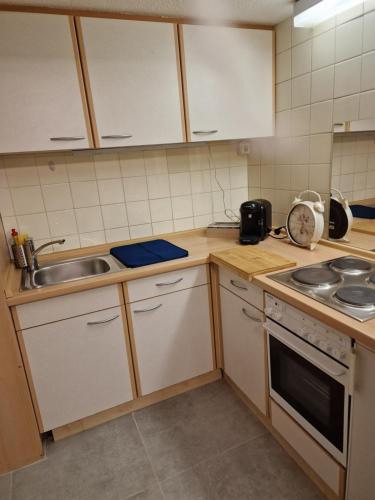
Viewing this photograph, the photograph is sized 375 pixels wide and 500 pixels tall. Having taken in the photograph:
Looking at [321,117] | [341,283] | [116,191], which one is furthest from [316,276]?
[116,191]

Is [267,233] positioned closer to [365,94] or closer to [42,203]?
[365,94]

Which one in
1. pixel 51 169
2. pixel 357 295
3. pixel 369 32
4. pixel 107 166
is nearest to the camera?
pixel 357 295

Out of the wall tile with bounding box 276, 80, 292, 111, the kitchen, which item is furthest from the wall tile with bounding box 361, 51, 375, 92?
the wall tile with bounding box 276, 80, 292, 111

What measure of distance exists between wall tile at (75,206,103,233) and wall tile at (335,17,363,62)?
1.50 m

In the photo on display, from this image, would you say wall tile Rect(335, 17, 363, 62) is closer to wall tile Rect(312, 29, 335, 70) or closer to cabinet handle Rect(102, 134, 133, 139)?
wall tile Rect(312, 29, 335, 70)

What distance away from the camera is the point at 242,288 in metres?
1.55

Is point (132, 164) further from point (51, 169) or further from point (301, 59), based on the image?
point (301, 59)

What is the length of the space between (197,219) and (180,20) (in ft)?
3.73

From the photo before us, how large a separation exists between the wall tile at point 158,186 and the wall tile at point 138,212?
75 millimetres

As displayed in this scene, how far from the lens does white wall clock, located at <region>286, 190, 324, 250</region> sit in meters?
1.66

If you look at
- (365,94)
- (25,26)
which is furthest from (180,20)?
(365,94)

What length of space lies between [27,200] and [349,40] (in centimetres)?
180

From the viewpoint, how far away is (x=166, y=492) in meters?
1.36

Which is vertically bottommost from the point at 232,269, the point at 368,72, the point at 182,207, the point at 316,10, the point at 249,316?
→ the point at 249,316
